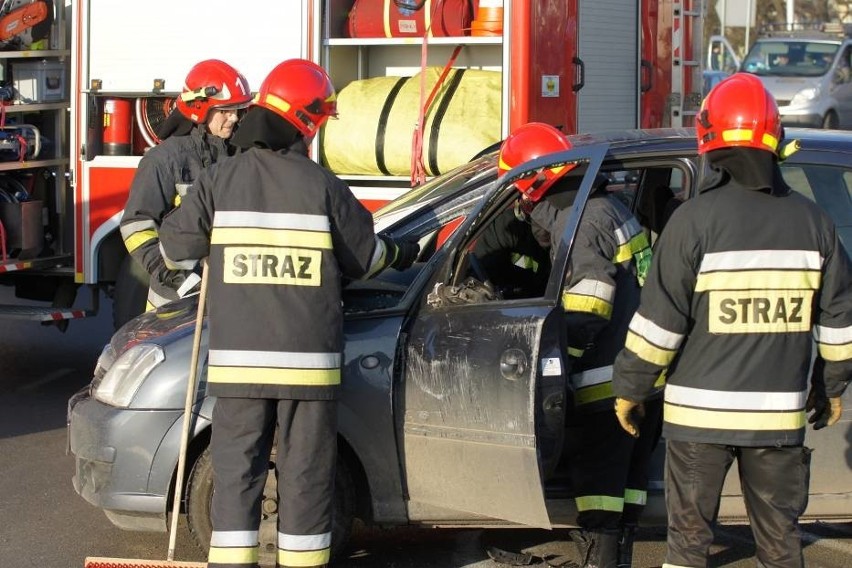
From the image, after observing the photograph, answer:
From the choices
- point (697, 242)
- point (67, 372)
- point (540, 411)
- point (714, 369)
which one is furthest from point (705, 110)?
point (67, 372)

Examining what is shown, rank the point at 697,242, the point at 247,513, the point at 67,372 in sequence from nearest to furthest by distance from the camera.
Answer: the point at 697,242, the point at 247,513, the point at 67,372

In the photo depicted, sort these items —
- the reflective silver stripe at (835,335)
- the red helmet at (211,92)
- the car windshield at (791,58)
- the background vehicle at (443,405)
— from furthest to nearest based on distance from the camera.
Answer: the car windshield at (791,58), the red helmet at (211,92), the background vehicle at (443,405), the reflective silver stripe at (835,335)

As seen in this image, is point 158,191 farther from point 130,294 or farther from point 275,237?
point 130,294

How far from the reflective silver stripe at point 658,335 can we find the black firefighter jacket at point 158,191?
255cm

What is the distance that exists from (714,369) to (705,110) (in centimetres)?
76

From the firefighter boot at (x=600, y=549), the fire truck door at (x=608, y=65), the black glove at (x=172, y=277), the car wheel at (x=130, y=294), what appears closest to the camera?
the firefighter boot at (x=600, y=549)

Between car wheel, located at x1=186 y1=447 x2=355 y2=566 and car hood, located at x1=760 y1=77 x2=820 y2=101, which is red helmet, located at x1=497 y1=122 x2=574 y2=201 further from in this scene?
car hood, located at x1=760 y1=77 x2=820 y2=101

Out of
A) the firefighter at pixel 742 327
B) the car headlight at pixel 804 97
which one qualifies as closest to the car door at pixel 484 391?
the firefighter at pixel 742 327

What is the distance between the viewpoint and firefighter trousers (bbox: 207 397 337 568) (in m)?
4.24

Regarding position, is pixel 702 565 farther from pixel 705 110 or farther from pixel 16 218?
pixel 16 218

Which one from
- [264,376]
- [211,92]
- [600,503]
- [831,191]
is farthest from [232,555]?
[831,191]

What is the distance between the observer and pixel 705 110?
12.6 ft

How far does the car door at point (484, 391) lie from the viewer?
14.0 ft

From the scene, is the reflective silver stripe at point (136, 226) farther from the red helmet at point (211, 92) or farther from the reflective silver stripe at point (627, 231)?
the reflective silver stripe at point (627, 231)
